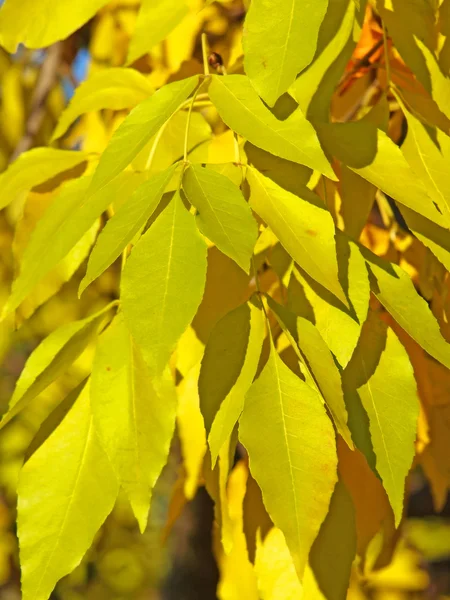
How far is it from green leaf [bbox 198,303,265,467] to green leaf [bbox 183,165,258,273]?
0.25ft

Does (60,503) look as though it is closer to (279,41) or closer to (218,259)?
(218,259)

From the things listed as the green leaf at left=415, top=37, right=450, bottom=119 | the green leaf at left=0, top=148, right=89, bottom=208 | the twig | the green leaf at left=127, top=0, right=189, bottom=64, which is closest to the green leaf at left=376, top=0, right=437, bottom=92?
the green leaf at left=415, top=37, right=450, bottom=119

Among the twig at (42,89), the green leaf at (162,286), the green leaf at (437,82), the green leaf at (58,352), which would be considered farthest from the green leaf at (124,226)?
the twig at (42,89)

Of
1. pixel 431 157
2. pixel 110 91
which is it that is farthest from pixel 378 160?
pixel 110 91

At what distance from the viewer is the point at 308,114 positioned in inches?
22.2

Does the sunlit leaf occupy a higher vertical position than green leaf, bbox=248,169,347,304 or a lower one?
lower

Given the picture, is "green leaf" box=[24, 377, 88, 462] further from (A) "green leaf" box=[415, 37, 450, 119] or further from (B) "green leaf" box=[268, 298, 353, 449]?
(A) "green leaf" box=[415, 37, 450, 119]

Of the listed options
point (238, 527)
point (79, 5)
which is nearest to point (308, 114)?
point (79, 5)

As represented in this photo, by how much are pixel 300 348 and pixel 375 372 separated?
0.24 feet

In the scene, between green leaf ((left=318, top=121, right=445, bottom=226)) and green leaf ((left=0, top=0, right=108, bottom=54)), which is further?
green leaf ((left=0, top=0, right=108, bottom=54))

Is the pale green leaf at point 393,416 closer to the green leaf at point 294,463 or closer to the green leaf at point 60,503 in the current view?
the green leaf at point 294,463

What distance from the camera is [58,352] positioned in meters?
0.55

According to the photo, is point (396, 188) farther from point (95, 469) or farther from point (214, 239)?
point (95, 469)

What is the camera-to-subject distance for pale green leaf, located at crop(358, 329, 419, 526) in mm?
478
